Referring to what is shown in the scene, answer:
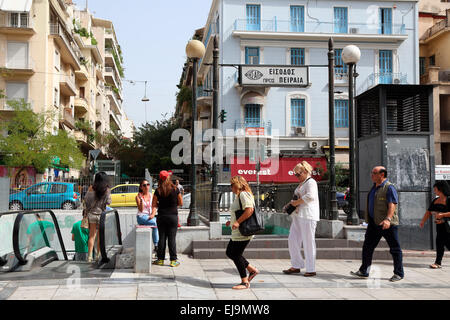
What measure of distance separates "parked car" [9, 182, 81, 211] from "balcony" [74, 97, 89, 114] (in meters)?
24.1

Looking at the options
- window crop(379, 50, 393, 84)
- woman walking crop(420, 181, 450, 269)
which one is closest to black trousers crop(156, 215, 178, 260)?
woman walking crop(420, 181, 450, 269)

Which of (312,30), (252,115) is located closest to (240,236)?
(252,115)

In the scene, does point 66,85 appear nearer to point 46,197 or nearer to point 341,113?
point 46,197

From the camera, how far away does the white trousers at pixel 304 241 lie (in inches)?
304

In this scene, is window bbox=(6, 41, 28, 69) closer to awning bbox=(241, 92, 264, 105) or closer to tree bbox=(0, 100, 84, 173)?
tree bbox=(0, 100, 84, 173)

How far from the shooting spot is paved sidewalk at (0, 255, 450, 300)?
632 cm

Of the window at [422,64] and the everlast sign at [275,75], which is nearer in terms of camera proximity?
the everlast sign at [275,75]

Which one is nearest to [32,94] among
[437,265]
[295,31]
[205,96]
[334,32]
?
[205,96]

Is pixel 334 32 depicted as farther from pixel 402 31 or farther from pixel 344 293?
pixel 344 293

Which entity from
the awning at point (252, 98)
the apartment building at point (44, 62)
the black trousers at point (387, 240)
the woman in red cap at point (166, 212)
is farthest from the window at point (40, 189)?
the awning at point (252, 98)

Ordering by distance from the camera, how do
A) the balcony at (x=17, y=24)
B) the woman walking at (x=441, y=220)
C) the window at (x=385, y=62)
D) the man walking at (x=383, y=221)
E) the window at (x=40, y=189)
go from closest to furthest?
the man walking at (x=383, y=221)
the woman walking at (x=441, y=220)
the window at (x=40, y=189)
the balcony at (x=17, y=24)
the window at (x=385, y=62)

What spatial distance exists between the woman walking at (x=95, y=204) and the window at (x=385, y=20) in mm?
31574

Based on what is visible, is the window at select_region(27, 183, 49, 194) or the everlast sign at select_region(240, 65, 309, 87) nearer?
the everlast sign at select_region(240, 65, 309, 87)

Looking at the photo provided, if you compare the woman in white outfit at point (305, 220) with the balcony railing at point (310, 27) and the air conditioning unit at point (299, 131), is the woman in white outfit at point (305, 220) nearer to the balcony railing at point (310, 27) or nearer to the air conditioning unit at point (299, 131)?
the air conditioning unit at point (299, 131)
